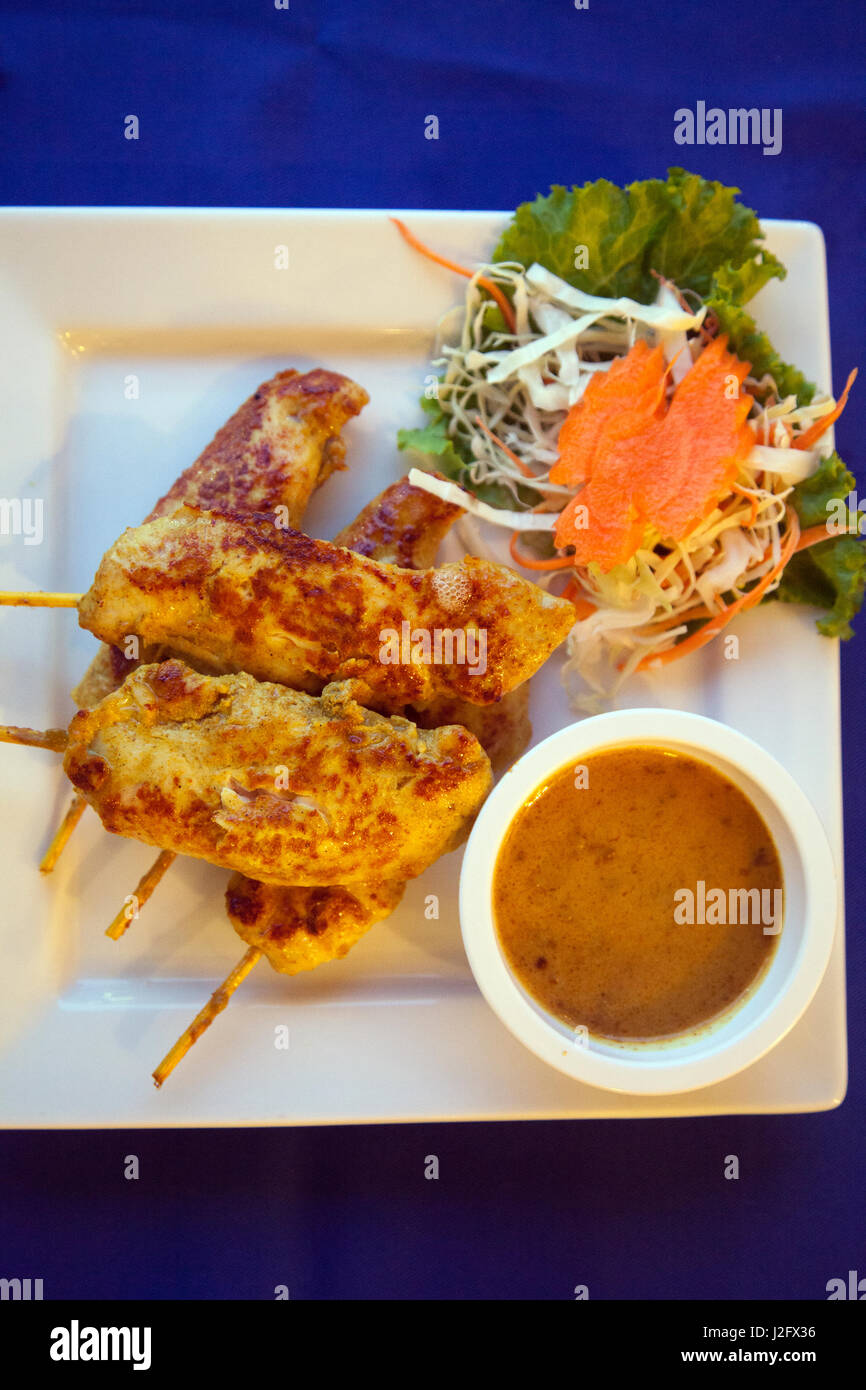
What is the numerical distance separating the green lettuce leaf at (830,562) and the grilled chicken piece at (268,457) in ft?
4.15

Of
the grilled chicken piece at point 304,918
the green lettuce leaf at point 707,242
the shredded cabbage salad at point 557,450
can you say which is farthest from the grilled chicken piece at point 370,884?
the green lettuce leaf at point 707,242

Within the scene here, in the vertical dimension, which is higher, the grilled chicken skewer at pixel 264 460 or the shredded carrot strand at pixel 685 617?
the grilled chicken skewer at pixel 264 460

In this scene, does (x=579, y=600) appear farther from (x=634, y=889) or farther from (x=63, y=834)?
(x=63, y=834)

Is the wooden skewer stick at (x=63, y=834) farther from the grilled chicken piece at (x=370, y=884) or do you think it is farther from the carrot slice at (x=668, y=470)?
the carrot slice at (x=668, y=470)

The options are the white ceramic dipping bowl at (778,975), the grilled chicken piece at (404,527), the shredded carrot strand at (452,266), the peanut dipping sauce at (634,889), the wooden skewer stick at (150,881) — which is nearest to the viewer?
the white ceramic dipping bowl at (778,975)

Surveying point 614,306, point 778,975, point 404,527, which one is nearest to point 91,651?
point 404,527

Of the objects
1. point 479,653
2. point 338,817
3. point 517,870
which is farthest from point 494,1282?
point 479,653

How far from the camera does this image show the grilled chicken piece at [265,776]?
7.79 ft

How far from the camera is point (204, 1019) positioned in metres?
2.56

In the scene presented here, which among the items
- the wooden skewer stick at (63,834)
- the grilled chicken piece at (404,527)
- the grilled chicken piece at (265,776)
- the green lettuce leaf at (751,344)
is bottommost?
the wooden skewer stick at (63,834)

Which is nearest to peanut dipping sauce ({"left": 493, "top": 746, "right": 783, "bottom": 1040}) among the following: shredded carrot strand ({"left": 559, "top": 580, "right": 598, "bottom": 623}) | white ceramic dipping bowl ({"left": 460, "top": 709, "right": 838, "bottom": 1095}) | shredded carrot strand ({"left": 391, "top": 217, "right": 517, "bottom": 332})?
white ceramic dipping bowl ({"left": 460, "top": 709, "right": 838, "bottom": 1095})

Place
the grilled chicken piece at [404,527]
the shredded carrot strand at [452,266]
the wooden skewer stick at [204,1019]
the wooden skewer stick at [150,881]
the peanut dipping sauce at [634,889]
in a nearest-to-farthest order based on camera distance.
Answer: the peanut dipping sauce at [634,889], the wooden skewer stick at [204,1019], the wooden skewer stick at [150,881], the grilled chicken piece at [404,527], the shredded carrot strand at [452,266]

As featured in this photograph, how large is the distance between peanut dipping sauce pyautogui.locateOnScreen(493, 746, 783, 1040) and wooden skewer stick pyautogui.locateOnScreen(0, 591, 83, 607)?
1.23 m

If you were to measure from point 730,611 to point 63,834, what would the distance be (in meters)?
1.89
